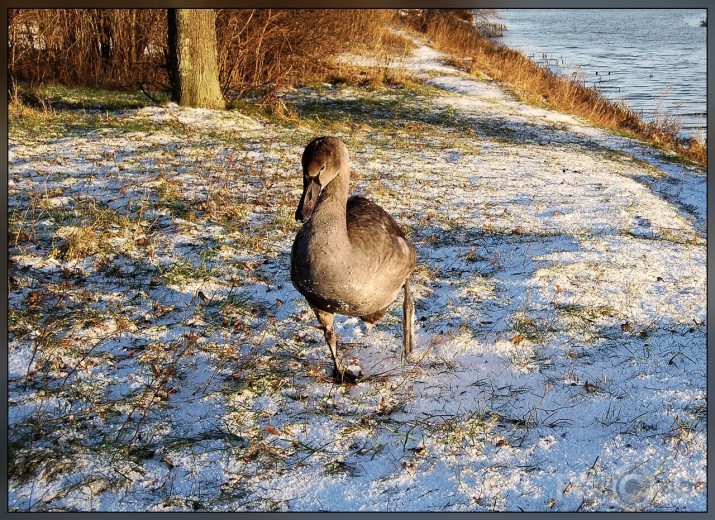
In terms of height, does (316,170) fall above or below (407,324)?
above

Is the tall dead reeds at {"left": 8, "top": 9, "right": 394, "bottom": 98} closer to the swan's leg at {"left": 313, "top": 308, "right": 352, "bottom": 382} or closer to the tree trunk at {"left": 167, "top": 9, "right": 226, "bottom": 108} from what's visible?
the tree trunk at {"left": 167, "top": 9, "right": 226, "bottom": 108}

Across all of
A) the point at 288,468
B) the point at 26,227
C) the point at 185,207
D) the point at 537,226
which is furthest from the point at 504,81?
the point at 288,468

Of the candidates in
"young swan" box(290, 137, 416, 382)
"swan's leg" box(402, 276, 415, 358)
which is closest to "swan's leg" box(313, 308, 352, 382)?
"young swan" box(290, 137, 416, 382)

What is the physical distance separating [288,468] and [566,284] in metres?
3.47

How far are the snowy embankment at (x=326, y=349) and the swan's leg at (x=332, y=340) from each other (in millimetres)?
133

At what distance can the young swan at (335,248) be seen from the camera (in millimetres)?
3598

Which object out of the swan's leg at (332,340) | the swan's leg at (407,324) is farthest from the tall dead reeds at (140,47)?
the swan's leg at (332,340)

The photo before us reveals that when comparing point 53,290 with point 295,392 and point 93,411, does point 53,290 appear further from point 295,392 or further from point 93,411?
point 295,392

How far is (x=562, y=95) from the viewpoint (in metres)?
16.8

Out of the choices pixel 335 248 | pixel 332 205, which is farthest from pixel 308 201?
pixel 335 248

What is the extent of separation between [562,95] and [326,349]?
14.2 m

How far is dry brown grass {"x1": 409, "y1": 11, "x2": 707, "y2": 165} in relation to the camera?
47.1ft

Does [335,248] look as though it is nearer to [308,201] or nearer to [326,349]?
[308,201]

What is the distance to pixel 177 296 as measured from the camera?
5.54 meters
